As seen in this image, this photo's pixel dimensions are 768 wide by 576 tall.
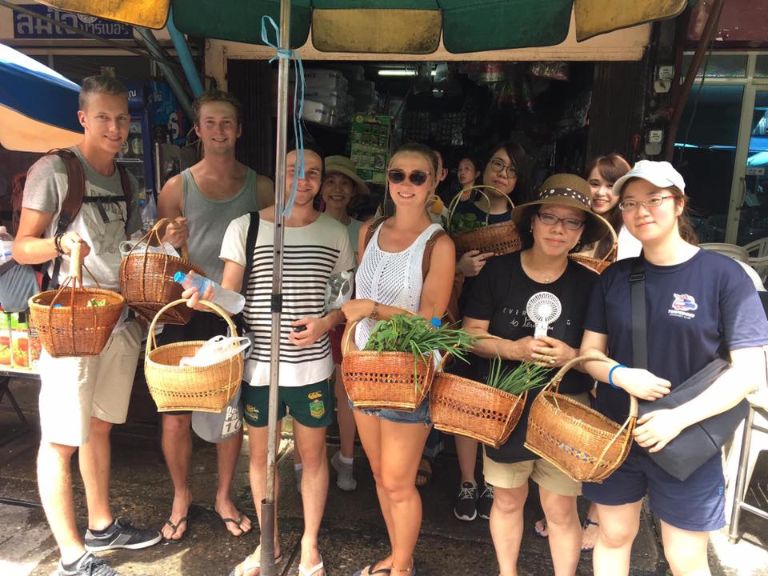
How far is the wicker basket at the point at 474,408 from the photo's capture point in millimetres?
2129

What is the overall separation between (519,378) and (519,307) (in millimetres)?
318

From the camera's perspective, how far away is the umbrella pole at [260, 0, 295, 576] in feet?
7.45

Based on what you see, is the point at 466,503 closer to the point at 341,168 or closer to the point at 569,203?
the point at 569,203

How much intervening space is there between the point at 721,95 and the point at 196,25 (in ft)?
16.0

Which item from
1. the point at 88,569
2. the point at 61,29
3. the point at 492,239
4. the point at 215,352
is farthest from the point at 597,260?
the point at 61,29

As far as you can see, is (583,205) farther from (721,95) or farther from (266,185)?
(721,95)

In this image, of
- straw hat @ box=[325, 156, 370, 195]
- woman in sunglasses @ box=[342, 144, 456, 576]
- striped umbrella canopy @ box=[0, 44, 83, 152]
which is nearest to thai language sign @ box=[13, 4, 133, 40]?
striped umbrella canopy @ box=[0, 44, 83, 152]

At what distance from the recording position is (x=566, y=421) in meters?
1.98

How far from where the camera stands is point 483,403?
2.14 m

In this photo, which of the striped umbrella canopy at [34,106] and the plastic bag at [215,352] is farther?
the striped umbrella canopy at [34,106]

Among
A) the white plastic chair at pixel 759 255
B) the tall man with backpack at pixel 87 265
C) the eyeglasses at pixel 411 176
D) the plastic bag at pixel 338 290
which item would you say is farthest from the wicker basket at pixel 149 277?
the white plastic chair at pixel 759 255

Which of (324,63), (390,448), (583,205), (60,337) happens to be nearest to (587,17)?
(583,205)

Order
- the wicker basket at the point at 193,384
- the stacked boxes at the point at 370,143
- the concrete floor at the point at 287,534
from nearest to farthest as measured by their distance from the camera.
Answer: the wicker basket at the point at 193,384 → the concrete floor at the point at 287,534 → the stacked boxes at the point at 370,143

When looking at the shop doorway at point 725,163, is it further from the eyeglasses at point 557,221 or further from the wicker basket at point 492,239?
the eyeglasses at point 557,221
